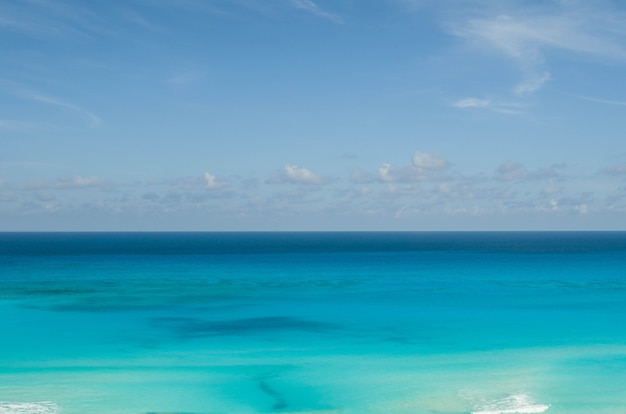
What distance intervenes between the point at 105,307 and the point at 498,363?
21643mm

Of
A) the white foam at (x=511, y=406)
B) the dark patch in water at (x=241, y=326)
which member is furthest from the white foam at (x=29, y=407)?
the white foam at (x=511, y=406)

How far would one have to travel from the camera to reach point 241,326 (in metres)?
29.3

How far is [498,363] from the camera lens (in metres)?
22.0

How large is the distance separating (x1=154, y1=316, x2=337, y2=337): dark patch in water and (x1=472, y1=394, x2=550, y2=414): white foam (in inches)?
463

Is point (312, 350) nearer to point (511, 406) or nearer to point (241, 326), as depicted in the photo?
point (241, 326)

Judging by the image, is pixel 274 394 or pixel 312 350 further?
pixel 312 350

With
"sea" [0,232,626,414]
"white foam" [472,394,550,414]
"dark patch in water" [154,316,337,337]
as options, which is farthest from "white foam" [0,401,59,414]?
"white foam" [472,394,550,414]

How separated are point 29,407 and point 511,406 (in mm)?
11829

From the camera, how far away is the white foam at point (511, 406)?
16.4m

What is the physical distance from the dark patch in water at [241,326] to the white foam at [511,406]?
1176cm

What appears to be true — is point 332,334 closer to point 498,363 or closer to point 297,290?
point 498,363

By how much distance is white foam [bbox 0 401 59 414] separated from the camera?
16.4 meters

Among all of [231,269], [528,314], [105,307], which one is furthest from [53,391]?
[231,269]

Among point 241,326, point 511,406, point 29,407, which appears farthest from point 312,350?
point 29,407
